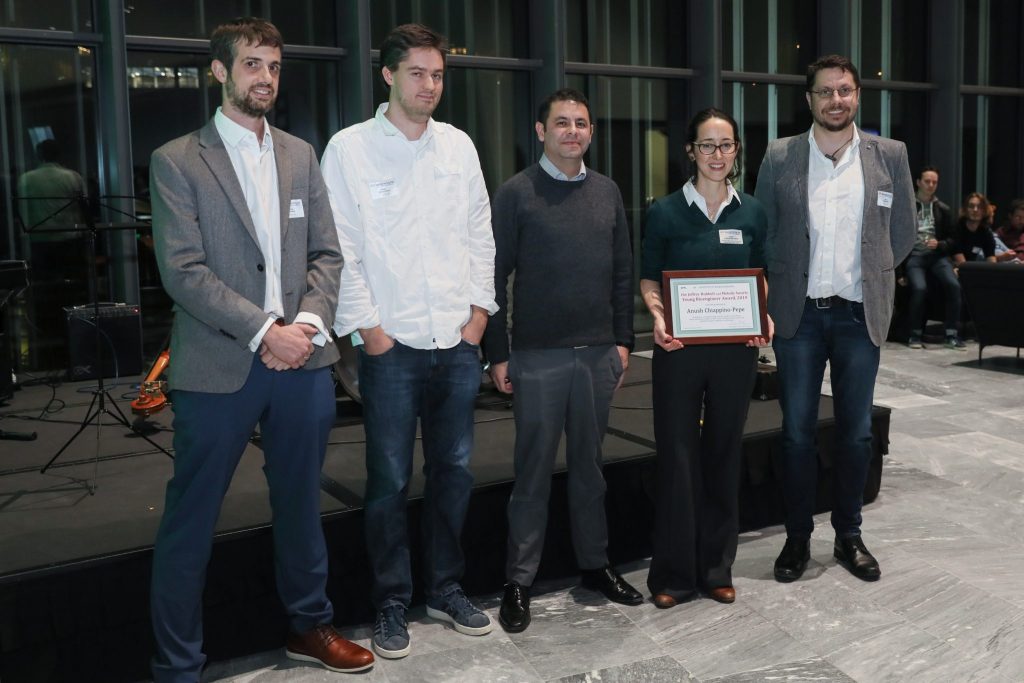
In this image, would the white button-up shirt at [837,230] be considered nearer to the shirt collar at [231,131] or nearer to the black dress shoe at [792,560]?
the black dress shoe at [792,560]

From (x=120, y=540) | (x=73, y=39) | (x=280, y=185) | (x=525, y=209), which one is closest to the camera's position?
(x=280, y=185)

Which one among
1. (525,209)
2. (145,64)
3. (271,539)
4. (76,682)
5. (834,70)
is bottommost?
(76,682)

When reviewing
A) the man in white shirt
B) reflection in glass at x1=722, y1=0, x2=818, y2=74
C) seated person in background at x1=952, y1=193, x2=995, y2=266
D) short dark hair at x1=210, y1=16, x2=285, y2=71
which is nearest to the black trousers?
the man in white shirt

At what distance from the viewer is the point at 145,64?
6.36m

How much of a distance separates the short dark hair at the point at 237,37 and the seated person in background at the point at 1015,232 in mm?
7811

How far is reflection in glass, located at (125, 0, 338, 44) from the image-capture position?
6340 millimetres

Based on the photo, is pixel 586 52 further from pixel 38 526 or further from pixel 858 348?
pixel 38 526

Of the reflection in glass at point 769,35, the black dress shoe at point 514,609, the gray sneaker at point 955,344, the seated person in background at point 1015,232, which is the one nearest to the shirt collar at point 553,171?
the black dress shoe at point 514,609

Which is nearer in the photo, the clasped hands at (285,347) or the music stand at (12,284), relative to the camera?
the clasped hands at (285,347)

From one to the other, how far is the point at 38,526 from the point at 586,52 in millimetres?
6324

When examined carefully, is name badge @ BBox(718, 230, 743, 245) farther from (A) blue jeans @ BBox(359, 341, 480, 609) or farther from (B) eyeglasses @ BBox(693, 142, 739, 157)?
(A) blue jeans @ BBox(359, 341, 480, 609)

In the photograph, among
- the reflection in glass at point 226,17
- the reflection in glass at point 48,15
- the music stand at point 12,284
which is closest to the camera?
the music stand at point 12,284

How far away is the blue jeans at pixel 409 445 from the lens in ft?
8.75

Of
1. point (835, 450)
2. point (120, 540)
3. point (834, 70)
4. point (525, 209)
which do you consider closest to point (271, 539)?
point (120, 540)
